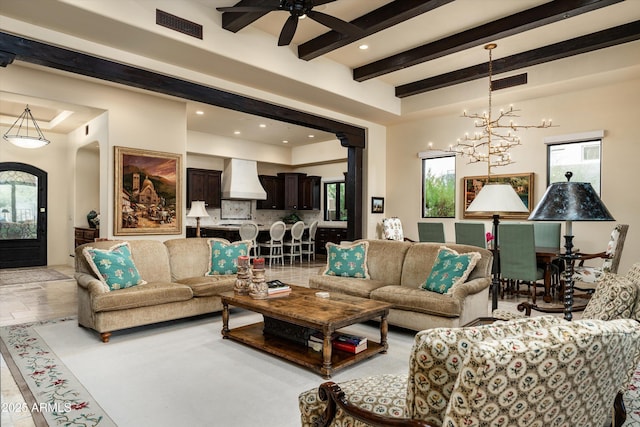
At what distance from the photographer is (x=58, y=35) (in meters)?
3.89

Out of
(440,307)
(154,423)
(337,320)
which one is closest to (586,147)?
(440,307)

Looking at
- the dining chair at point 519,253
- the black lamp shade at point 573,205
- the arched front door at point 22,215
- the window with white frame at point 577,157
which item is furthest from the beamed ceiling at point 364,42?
the black lamp shade at point 573,205

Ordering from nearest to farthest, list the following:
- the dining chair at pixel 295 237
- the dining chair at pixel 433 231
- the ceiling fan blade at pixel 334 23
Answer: the ceiling fan blade at pixel 334 23 < the dining chair at pixel 433 231 < the dining chair at pixel 295 237

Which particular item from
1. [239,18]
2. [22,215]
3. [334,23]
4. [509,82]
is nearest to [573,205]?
[334,23]

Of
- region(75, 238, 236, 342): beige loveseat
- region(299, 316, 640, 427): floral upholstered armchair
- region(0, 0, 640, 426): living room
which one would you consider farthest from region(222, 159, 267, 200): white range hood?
region(299, 316, 640, 427): floral upholstered armchair

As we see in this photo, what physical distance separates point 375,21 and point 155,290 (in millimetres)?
3705

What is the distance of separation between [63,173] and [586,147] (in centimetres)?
993

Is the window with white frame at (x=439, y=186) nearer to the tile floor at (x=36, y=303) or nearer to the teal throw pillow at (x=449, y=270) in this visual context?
the tile floor at (x=36, y=303)

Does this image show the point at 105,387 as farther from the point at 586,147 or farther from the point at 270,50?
the point at 586,147

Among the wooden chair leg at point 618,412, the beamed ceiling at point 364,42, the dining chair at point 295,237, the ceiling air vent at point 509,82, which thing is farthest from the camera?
the dining chair at point 295,237

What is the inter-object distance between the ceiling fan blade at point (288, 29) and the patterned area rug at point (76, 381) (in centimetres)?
301

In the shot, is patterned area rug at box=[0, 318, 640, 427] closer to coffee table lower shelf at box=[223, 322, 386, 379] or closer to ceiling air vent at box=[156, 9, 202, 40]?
coffee table lower shelf at box=[223, 322, 386, 379]

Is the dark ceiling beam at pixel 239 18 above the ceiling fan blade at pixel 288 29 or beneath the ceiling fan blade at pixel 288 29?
above

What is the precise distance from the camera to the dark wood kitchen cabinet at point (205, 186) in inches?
369
